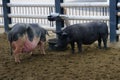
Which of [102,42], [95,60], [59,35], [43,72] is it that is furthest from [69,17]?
[43,72]

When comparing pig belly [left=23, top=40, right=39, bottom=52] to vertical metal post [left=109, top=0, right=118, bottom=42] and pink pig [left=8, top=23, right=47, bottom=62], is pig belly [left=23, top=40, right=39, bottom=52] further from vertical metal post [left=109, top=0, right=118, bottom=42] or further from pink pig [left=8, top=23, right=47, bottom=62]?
vertical metal post [left=109, top=0, right=118, bottom=42]

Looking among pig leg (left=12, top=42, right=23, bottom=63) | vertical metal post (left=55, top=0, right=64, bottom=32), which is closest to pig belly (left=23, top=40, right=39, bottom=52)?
pig leg (left=12, top=42, right=23, bottom=63)

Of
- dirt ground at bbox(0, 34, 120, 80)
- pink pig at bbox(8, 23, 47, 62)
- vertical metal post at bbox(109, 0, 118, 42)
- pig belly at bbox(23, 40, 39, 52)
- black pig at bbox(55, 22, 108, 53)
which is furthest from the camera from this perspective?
vertical metal post at bbox(109, 0, 118, 42)

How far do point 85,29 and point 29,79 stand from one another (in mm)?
2328

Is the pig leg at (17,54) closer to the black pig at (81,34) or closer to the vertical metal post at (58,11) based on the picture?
the black pig at (81,34)

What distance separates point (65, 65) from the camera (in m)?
6.25

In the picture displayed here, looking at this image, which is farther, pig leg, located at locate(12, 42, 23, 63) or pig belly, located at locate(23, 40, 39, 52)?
pig belly, located at locate(23, 40, 39, 52)

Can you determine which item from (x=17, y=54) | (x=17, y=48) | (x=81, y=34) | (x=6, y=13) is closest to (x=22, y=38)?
(x=17, y=48)

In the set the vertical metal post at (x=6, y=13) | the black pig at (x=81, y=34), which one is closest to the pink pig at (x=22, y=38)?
the black pig at (x=81, y=34)

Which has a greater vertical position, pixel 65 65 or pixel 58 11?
pixel 58 11

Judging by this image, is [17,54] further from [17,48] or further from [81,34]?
[81,34]

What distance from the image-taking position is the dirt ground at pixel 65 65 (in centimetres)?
556

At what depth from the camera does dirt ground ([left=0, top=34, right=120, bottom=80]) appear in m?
5.56

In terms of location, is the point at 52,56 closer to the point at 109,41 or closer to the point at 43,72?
the point at 43,72
